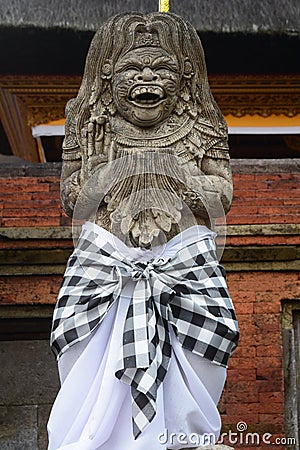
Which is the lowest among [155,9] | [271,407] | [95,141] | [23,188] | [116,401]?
[116,401]

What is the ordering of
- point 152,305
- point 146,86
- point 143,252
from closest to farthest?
point 152,305 → point 143,252 → point 146,86

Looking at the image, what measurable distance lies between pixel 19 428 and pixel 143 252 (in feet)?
9.60

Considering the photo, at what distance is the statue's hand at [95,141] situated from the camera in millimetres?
6066

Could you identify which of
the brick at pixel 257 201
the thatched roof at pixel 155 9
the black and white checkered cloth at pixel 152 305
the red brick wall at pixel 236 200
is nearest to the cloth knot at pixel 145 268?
the black and white checkered cloth at pixel 152 305

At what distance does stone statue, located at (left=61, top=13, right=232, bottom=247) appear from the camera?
19.5 feet

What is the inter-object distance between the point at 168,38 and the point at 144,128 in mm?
475

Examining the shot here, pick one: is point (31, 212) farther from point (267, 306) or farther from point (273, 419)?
point (273, 419)

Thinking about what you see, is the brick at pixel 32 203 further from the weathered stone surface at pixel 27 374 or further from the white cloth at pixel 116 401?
the white cloth at pixel 116 401

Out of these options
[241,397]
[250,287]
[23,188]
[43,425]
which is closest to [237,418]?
[241,397]

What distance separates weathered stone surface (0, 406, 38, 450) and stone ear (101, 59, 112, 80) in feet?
9.99

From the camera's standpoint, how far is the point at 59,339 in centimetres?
575

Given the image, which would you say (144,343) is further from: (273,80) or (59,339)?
(273,80)

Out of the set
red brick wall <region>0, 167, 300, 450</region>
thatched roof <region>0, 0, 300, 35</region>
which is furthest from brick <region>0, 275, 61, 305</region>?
thatched roof <region>0, 0, 300, 35</region>

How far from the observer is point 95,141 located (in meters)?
6.13
